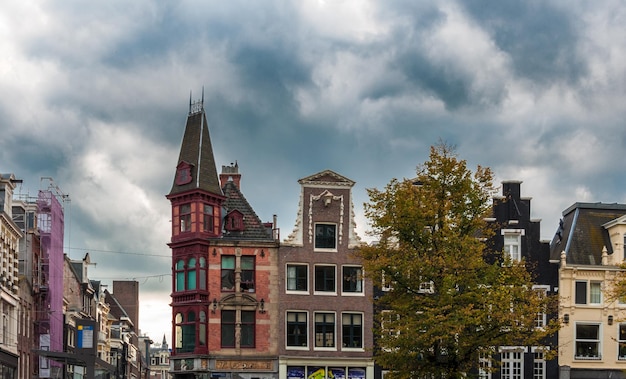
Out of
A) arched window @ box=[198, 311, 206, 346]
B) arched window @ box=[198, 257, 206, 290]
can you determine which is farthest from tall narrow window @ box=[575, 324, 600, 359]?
Answer: arched window @ box=[198, 257, 206, 290]

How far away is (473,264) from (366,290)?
739 inches

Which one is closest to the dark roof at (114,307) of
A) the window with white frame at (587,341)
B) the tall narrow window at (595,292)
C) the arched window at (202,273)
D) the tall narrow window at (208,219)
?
the tall narrow window at (208,219)

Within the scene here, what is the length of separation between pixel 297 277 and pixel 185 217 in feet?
25.5

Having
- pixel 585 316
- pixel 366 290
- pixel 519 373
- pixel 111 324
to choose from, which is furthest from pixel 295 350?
pixel 111 324

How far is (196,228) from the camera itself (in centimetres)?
6078

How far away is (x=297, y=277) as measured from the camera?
61594 mm

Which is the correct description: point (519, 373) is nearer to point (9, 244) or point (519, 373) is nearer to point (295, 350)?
point (295, 350)

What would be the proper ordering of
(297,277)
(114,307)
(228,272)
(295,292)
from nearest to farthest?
(228,272)
(295,292)
(297,277)
(114,307)

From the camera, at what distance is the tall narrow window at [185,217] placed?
6153cm

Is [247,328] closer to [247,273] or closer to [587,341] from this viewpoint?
[247,273]

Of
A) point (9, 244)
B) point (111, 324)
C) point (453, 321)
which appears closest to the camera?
point (453, 321)

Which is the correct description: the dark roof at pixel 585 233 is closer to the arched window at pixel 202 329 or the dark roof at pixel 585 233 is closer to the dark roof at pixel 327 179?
the dark roof at pixel 327 179

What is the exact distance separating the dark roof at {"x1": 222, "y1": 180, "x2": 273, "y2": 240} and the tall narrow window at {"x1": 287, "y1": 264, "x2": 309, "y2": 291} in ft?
8.20

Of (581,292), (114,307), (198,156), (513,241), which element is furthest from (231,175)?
(114,307)
